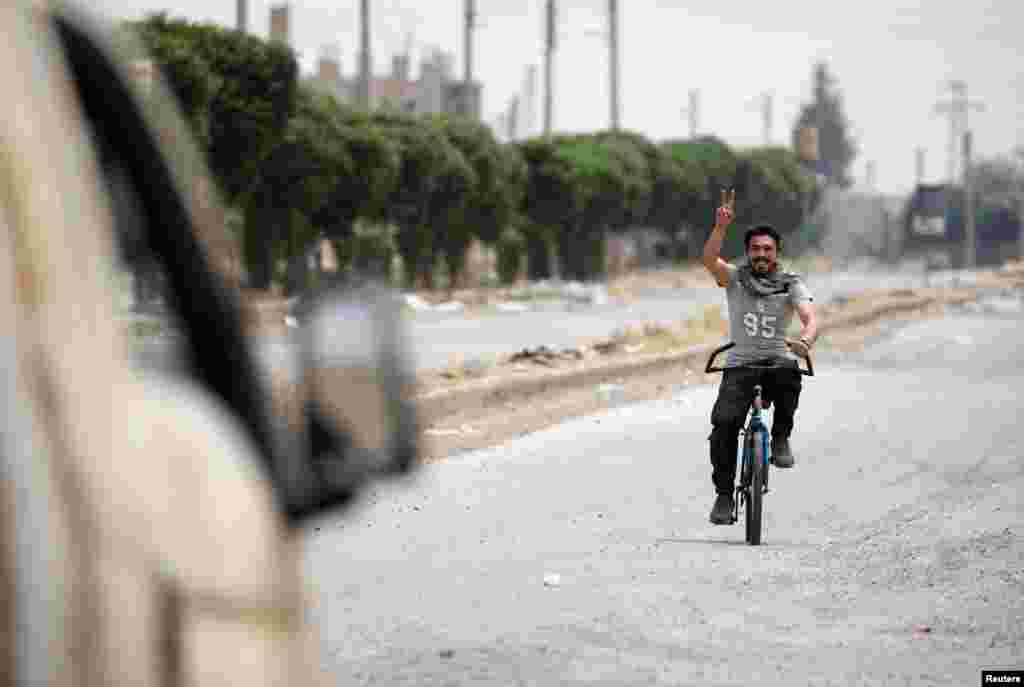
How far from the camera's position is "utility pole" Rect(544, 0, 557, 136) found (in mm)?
85312

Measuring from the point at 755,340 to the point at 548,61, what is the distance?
78968 millimetres

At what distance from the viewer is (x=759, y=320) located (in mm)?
10617

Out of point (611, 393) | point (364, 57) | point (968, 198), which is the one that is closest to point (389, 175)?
point (364, 57)

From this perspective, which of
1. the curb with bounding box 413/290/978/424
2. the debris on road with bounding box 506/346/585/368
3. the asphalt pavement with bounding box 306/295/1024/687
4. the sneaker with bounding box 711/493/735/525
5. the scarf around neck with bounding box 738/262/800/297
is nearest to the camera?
the asphalt pavement with bounding box 306/295/1024/687

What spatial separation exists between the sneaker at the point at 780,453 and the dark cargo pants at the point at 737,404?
0.07 m

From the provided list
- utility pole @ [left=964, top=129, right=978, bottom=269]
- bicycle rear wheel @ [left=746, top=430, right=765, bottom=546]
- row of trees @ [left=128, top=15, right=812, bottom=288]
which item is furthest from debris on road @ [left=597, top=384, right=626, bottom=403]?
utility pole @ [left=964, top=129, right=978, bottom=269]

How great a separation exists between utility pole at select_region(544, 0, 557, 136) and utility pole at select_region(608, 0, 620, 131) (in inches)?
162

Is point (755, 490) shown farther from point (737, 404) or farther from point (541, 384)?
point (541, 384)

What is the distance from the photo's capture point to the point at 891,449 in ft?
52.2

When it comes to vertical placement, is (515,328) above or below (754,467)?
below

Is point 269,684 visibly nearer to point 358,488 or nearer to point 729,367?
point 358,488

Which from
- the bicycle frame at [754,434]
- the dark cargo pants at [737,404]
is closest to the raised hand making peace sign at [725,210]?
the dark cargo pants at [737,404]

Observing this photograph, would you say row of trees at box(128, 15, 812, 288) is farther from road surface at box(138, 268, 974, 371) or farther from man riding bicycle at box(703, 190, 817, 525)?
man riding bicycle at box(703, 190, 817, 525)

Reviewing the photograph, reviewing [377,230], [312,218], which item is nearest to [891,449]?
[312,218]
